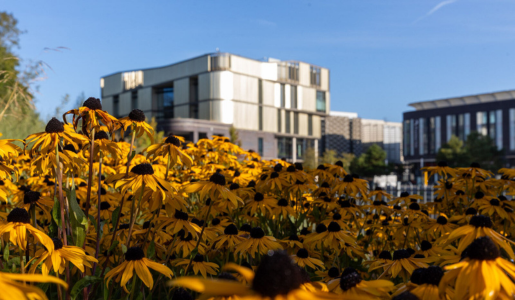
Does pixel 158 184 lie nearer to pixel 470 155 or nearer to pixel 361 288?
pixel 361 288

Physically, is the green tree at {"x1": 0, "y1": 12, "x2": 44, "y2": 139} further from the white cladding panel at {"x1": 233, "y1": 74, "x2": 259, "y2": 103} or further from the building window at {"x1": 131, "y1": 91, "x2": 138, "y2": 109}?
the building window at {"x1": 131, "y1": 91, "x2": 138, "y2": 109}

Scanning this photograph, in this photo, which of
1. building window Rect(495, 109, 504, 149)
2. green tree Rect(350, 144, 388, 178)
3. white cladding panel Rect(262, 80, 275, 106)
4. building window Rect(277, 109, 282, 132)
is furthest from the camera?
building window Rect(495, 109, 504, 149)

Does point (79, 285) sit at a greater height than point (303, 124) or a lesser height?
lesser

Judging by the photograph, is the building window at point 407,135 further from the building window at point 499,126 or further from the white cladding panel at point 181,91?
the white cladding panel at point 181,91

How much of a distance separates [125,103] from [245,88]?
64.0 ft

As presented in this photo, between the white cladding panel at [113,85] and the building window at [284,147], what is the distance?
82.0ft

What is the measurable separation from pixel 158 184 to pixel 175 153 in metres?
0.51

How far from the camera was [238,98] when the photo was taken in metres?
52.3

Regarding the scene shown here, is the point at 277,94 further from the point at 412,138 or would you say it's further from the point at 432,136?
the point at 412,138

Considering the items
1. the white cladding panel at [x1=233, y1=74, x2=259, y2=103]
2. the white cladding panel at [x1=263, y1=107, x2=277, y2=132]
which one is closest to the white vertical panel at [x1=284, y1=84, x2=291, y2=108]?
the white cladding panel at [x1=263, y1=107, x2=277, y2=132]

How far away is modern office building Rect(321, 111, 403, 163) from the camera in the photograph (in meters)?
74.3

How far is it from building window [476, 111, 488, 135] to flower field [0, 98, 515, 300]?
67.8 meters

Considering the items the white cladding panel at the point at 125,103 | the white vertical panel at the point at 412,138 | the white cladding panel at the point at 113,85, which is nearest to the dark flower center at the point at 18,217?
the white cladding panel at the point at 125,103

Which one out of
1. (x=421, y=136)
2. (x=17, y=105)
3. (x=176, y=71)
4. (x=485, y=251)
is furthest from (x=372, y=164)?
(x=485, y=251)
